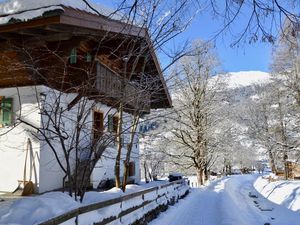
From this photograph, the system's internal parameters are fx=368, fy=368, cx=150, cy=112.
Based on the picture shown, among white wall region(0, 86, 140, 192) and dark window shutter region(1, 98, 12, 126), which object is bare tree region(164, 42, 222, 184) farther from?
dark window shutter region(1, 98, 12, 126)

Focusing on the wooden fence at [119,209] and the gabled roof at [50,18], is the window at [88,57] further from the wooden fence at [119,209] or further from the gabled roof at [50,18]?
the wooden fence at [119,209]

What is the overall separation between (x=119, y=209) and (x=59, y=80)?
4129 mm

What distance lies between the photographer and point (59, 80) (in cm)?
940

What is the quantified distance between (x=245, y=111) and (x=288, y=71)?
1542cm

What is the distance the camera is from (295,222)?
928cm

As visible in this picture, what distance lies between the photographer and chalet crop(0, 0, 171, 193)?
22.6 ft

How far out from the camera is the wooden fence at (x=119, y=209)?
4.89 meters

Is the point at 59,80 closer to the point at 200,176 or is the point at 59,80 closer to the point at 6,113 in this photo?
the point at 6,113

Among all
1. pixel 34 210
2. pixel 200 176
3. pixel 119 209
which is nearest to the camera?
pixel 34 210

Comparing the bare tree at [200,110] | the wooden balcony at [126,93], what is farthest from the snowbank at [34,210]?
the bare tree at [200,110]

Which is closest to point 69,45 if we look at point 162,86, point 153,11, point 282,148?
point 162,86

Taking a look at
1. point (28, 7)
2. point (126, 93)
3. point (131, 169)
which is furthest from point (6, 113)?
point (131, 169)

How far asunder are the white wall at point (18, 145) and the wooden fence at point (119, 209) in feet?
11.8

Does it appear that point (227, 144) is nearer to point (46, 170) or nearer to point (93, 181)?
point (93, 181)
